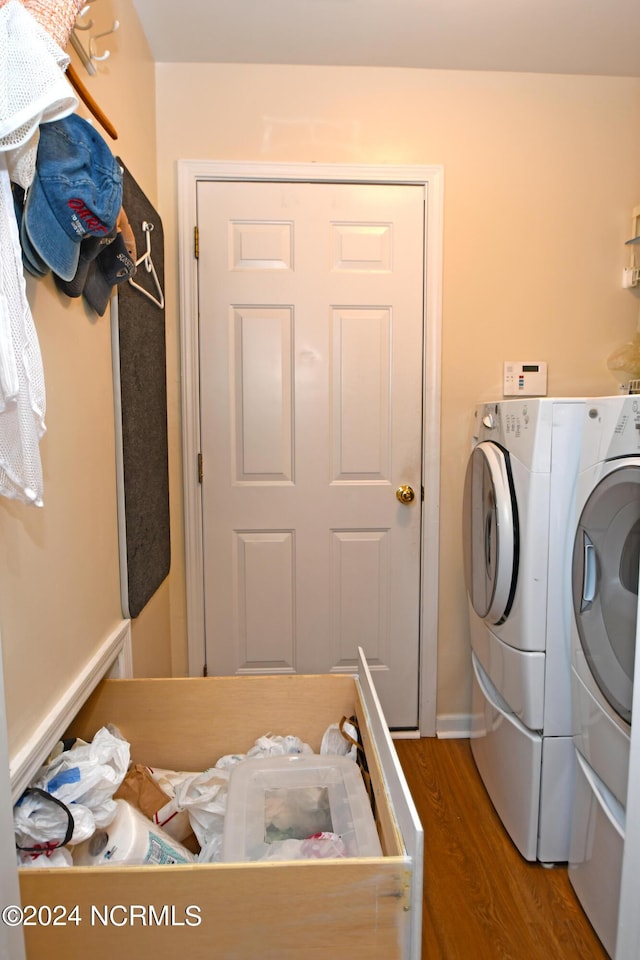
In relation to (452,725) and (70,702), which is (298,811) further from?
(452,725)

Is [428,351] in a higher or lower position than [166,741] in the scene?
higher

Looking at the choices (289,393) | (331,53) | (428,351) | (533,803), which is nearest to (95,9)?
(331,53)

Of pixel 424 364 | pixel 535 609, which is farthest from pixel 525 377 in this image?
pixel 535 609

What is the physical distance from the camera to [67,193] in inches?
34.0

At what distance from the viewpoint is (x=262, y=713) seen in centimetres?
144

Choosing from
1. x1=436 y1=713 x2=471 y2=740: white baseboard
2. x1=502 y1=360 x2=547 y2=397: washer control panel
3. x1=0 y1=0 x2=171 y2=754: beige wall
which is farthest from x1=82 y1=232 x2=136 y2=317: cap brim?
x1=436 y1=713 x2=471 y2=740: white baseboard

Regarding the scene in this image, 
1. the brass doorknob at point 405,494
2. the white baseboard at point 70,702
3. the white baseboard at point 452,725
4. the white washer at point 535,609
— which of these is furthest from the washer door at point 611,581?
the white baseboard at point 70,702

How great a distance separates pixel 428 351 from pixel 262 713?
1472mm

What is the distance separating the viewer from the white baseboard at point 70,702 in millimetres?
937

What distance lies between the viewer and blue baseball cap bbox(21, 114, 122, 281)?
0.85 meters

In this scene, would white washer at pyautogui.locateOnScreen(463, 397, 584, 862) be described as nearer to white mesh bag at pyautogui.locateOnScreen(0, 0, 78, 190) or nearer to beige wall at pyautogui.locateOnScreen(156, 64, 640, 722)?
beige wall at pyautogui.locateOnScreen(156, 64, 640, 722)

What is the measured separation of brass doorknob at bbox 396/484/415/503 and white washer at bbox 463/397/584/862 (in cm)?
51

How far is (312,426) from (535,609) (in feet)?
3.51

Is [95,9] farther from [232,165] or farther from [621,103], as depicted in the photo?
[621,103]
